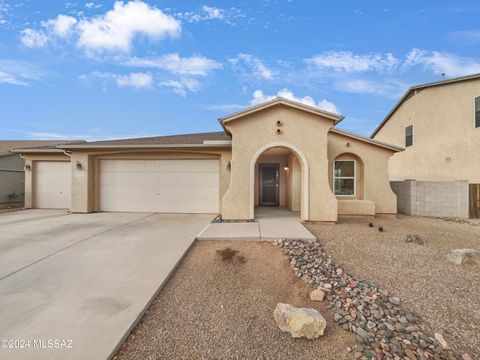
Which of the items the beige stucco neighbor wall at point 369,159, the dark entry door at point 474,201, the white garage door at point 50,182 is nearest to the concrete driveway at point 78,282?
the white garage door at point 50,182

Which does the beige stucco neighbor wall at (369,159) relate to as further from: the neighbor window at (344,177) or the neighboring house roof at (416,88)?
the neighboring house roof at (416,88)

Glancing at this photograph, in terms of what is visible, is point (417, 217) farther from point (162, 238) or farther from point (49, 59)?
point (49, 59)

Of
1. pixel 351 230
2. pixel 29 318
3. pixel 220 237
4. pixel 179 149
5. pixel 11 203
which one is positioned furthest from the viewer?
pixel 11 203

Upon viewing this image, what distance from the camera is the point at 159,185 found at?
1026cm

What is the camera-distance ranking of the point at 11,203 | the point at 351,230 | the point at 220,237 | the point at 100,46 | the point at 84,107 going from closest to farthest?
the point at 220,237, the point at 351,230, the point at 100,46, the point at 11,203, the point at 84,107

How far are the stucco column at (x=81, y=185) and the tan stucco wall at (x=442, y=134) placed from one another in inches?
729

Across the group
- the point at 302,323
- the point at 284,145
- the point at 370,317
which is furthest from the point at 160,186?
the point at 370,317

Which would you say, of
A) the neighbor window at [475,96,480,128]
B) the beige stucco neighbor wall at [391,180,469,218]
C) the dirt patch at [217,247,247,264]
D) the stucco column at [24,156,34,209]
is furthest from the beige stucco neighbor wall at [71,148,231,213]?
the neighbor window at [475,96,480,128]

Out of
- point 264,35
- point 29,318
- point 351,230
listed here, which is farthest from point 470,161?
point 29,318

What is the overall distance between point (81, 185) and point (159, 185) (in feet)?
11.5

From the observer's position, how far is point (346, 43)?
43.2 ft

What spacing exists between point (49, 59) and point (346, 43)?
1736cm

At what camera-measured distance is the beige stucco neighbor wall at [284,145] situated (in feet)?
25.3

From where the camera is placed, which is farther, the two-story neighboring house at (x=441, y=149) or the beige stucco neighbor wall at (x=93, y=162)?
the two-story neighboring house at (x=441, y=149)
